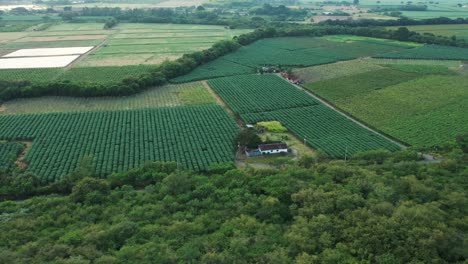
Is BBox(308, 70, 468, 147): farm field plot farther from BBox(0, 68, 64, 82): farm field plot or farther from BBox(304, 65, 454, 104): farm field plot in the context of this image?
BBox(0, 68, 64, 82): farm field plot

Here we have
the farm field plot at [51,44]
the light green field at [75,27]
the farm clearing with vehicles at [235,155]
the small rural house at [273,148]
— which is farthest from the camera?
the light green field at [75,27]

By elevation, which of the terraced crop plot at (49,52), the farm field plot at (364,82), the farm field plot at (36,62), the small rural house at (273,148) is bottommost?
the small rural house at (273,148)

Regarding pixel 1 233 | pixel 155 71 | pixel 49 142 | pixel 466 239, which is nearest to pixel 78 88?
pixel 155 71

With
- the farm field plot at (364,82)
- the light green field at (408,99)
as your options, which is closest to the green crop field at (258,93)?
the farm field plot at (364,82)

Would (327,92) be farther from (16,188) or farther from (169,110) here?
(16,188)

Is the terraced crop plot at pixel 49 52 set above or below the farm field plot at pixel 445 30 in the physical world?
below

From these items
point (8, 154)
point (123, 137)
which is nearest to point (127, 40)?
point (123, 137)

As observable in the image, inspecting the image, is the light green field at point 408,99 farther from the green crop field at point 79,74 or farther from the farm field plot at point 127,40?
the farm field plot at point 127,40

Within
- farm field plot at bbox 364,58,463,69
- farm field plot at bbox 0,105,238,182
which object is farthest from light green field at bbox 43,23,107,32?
farm field plot at bbox 364,58,463,69
